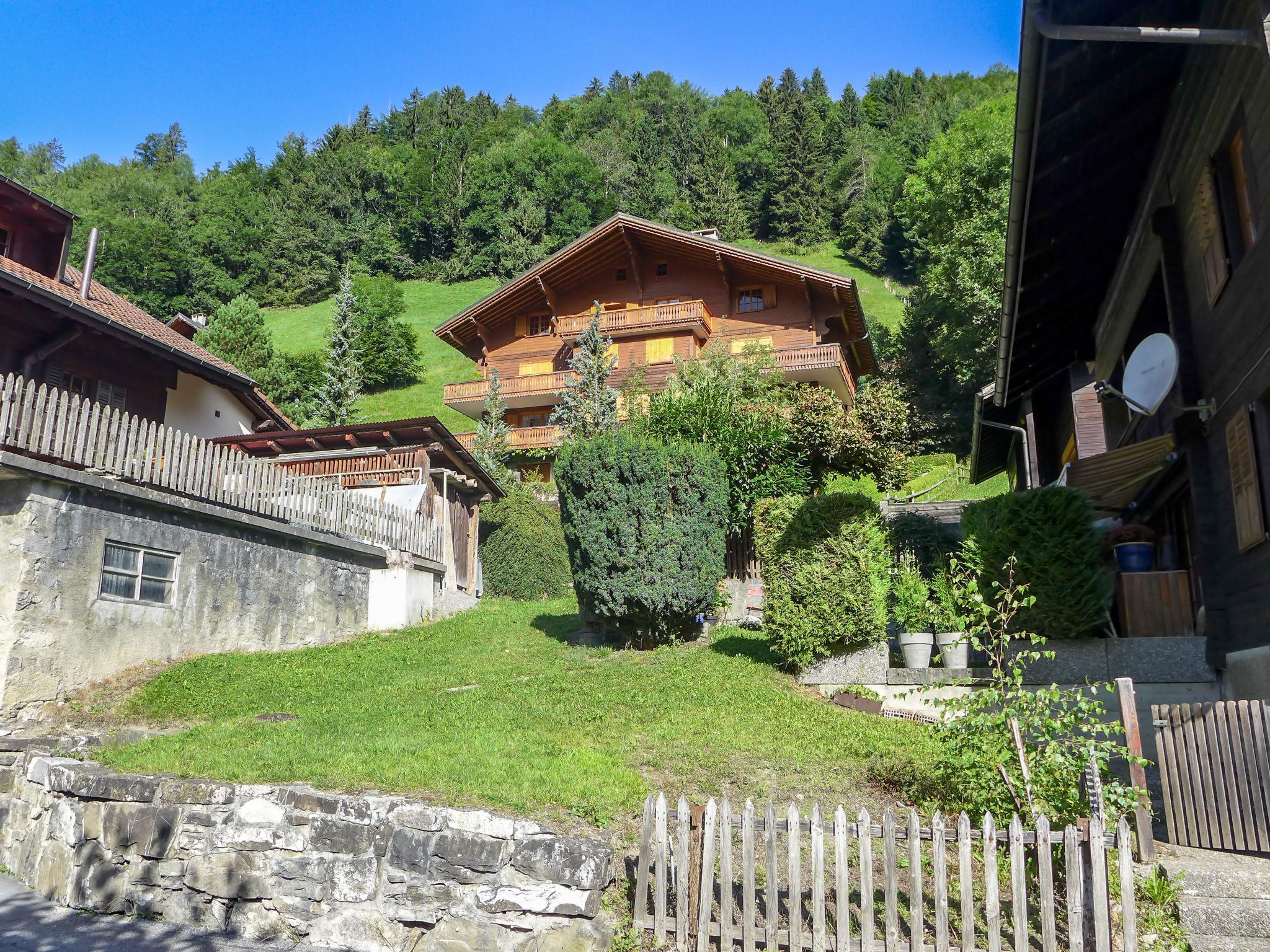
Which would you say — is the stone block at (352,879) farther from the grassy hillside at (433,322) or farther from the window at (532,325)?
the grassy hillside at (433,322)

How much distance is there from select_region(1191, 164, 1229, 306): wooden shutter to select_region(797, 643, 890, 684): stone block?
515 centimetres

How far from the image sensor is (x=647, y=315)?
128ft

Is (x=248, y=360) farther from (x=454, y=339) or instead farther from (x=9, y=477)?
(x=9, y=477)

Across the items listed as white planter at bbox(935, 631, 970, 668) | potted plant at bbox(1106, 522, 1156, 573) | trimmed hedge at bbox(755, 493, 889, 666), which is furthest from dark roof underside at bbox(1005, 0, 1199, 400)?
white planter at bbox(935, 631, 970, 668)

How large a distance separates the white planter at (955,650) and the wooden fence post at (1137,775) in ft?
14.8

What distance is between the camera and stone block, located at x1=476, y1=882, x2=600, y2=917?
6.29m

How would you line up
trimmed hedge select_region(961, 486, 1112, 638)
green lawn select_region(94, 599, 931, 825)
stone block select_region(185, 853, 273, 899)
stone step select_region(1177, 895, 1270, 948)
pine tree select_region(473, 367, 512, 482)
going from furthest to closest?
1. pine tree select_region(473, 367, 512, 482)
2. trimmed hedge select_region(961, 486, 1112, 638)
3. green lawn select_region(94, 599, 931, 825)
4. stone block select_region(185, 853, 273, 899)
5. stone step select_region(1177, 895, 1270, 948)

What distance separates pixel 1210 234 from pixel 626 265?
32.2 meters

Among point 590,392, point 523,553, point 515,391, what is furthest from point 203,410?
point 515,391

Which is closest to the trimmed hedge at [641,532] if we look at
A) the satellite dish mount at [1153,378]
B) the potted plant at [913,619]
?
the potted plant at [913,619]

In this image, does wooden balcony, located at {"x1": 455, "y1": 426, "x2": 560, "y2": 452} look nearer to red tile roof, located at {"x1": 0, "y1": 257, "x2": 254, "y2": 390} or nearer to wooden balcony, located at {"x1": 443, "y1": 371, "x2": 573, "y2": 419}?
wooden balcony, located at {"x1": 443, "y1": 371, "x2": 573, "y2": 419}

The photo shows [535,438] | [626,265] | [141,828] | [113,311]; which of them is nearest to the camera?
[141,828]

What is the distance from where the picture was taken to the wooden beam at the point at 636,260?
127ft

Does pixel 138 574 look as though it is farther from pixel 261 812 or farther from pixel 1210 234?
pixel 1210 234
